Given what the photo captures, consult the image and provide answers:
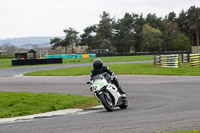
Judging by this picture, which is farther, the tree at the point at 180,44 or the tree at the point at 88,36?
the tree at the point at 88,36

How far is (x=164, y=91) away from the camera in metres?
15.2

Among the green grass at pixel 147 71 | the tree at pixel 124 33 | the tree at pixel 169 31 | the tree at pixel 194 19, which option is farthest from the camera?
the tree at pixel 169 31

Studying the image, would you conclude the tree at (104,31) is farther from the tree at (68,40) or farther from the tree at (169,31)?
the tree at (169,31)

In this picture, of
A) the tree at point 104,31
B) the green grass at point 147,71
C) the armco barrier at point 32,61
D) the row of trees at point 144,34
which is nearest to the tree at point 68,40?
the row of trees at point 144,34

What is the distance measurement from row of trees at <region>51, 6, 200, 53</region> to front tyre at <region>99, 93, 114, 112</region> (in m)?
90.7

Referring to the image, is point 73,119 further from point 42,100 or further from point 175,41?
point 175,41

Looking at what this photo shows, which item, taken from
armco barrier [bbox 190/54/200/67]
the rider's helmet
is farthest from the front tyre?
armco barrier [bbox 190/54/200/67]

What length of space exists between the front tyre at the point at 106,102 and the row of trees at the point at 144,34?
90.7 meters

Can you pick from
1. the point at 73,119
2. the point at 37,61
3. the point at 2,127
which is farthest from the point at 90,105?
the point at 37,61

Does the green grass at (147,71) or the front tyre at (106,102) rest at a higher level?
the front tyre at (106,102)

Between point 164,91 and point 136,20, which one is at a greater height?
point 136,20

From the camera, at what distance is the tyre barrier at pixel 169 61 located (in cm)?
2980

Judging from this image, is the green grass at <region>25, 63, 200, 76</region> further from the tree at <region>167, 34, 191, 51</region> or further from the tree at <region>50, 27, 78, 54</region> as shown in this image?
the tree at <region>50, 27, 78, 54</region>

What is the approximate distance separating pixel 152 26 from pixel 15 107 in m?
105
